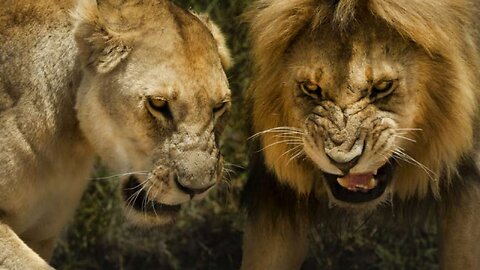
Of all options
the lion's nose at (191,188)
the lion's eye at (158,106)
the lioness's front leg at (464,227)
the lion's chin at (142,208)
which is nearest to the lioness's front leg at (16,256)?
the lion's chin at (142,208)

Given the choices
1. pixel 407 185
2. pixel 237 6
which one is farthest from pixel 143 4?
pixel 237 6

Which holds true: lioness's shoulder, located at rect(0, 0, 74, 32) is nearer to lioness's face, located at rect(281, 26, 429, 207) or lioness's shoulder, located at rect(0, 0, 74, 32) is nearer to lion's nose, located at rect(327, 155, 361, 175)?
lioness's face, located at rect(281, 26, 429, 207)

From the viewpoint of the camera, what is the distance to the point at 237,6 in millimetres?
6957

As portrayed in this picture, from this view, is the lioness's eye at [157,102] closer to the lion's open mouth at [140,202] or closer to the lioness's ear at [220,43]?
the lion's open mouth at [140,202]

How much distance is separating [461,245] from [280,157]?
0.86 m

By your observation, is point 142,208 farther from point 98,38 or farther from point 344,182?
point 344,182

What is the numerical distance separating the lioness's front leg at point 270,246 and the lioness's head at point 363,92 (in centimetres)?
39

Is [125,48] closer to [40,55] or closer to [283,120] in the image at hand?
[40,55]

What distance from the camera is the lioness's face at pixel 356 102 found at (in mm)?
4547

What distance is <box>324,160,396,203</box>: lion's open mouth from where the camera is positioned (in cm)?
475

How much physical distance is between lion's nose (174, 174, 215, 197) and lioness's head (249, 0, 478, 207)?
1.67 ft

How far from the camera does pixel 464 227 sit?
16.9 ft

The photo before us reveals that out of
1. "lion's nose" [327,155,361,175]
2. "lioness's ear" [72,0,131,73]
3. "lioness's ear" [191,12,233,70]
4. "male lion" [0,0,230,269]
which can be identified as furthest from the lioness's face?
"lioness's ear" [72,0,131,73]

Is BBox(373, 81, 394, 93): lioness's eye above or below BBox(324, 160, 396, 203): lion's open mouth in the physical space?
above
